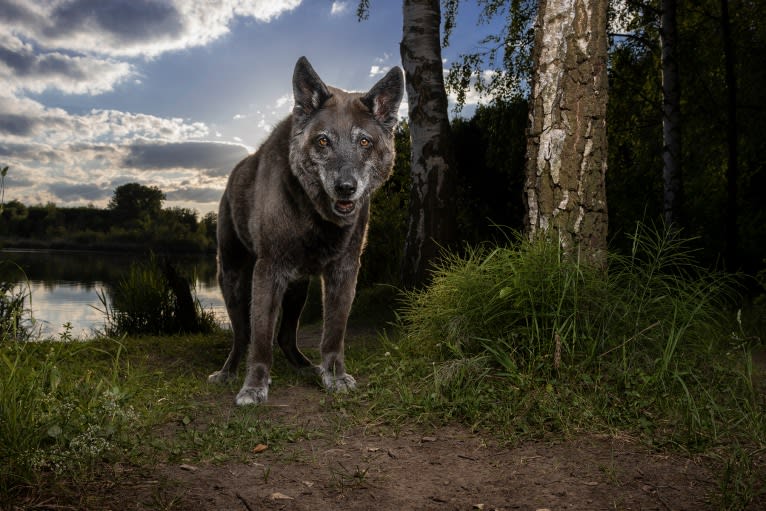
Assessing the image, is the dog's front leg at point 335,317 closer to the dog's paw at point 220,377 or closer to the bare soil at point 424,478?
the dog's paw at point 220,377

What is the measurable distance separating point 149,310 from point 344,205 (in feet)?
18.2

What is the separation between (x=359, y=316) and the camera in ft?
32.1

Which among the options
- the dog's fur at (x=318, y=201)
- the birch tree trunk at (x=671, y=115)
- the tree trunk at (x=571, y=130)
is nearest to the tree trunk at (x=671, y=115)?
the birch tree trunk at (x=671, y=115)

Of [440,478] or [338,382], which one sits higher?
[338,382]

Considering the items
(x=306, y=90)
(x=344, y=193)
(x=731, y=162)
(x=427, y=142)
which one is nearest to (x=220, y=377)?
(x=344, y=193)

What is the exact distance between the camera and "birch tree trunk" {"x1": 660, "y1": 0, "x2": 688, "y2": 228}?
38.4 feet

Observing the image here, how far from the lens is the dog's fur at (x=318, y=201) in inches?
173

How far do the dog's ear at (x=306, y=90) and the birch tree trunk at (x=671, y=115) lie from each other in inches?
365

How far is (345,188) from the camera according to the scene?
4.20 metres

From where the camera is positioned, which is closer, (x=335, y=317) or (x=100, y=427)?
(x=100, y=427)

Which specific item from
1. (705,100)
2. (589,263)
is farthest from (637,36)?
(589,263)

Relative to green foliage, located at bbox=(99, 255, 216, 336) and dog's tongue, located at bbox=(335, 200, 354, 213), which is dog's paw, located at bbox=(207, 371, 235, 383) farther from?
green foliage, located at bbox=(99, 255, 216, 336)

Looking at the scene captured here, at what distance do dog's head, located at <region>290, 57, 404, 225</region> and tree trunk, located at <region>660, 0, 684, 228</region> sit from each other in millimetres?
8897

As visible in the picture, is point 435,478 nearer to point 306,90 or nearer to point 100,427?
point 100,427
